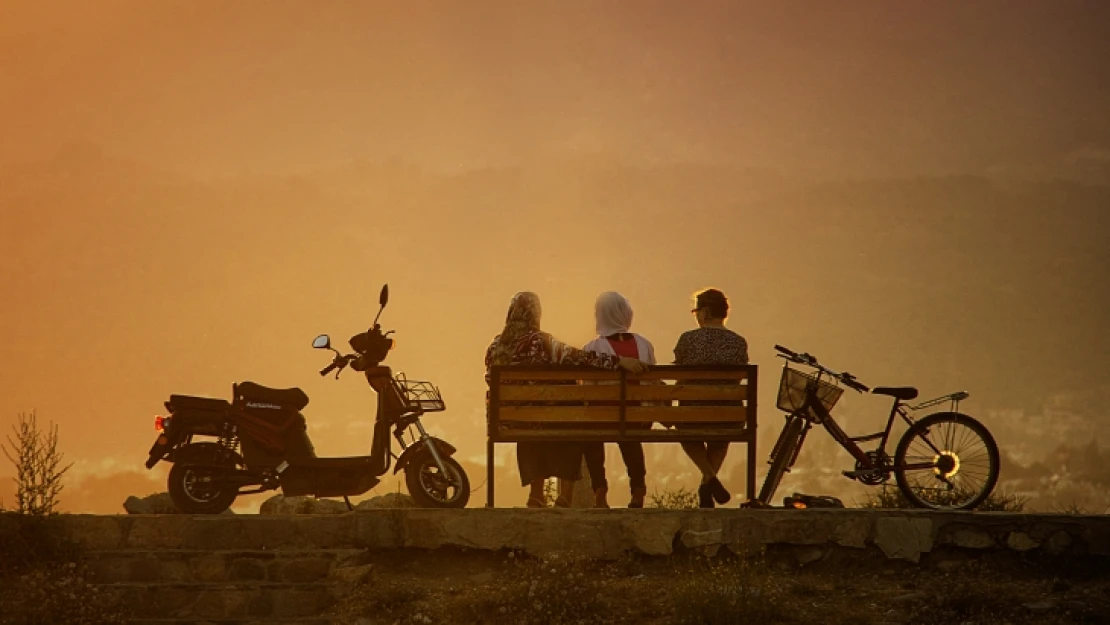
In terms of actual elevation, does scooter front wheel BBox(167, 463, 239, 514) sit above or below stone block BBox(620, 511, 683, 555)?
above

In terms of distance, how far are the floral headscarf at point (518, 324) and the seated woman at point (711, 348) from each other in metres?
1.61

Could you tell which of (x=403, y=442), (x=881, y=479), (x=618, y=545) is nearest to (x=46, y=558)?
(x=403, y=442)

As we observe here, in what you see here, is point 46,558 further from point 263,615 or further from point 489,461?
point 489,461

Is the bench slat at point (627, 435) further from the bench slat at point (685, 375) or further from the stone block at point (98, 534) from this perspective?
the stone block at point (98, 534)

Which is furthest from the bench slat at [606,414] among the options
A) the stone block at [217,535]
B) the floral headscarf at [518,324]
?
the stone block at [217,535]

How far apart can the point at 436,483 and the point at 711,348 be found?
3119 mm

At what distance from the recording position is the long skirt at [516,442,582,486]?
14641 mm

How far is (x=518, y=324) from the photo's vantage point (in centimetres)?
1463

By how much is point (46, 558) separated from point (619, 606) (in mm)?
5546

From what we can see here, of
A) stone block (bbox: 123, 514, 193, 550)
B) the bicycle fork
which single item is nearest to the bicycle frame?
the bicycle fork

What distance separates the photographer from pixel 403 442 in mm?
14516

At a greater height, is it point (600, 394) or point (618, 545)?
point (600, 394)

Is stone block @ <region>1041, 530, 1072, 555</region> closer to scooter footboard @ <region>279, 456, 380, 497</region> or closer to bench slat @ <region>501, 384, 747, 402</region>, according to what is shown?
bench slat @ <region>501, 384, 747, 402</region>

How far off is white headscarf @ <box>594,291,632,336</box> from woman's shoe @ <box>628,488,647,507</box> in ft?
5.33
